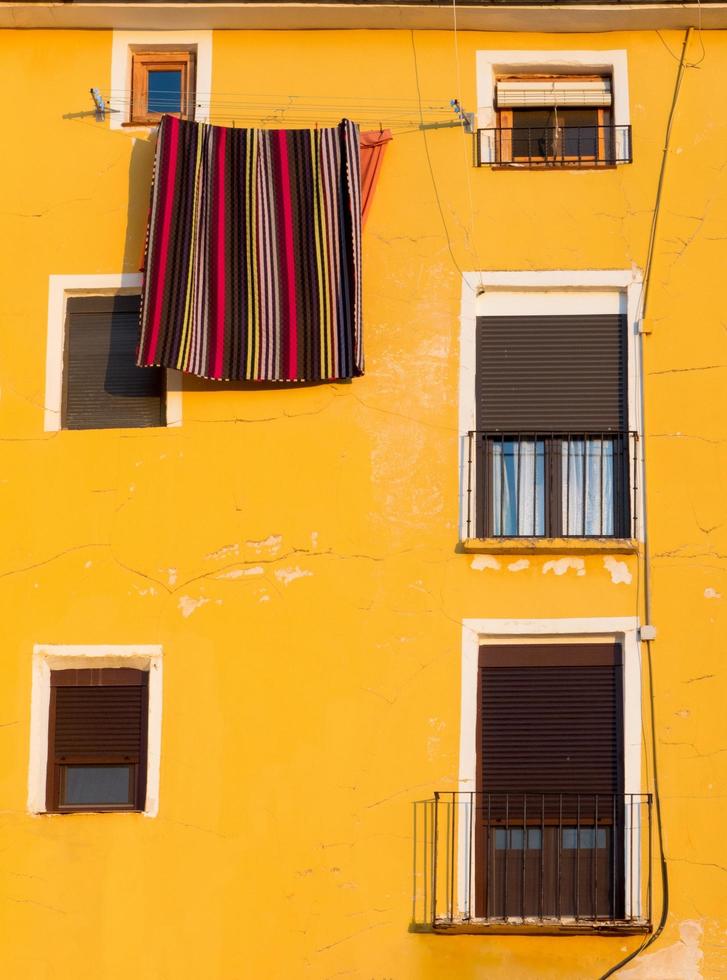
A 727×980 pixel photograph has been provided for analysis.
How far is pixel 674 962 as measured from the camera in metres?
15.2

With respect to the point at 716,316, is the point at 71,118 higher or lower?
higher

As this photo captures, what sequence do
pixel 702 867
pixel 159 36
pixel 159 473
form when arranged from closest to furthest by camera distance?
pixel 702 867 < pixel 159 473 < pixel 159 36

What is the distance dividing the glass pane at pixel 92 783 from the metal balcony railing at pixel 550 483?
11.5 feet

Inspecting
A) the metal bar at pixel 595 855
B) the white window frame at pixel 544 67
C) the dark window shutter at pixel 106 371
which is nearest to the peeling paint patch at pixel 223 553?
the dark window shutter at pixel 106 371

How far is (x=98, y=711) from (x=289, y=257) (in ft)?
13.5

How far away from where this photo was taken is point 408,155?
1706 centimetres

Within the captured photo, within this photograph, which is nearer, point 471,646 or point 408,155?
point 471,646

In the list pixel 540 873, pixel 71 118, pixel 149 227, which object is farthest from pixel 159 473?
pixel 540 873

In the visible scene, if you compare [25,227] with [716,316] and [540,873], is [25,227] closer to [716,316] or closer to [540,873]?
[716,316]

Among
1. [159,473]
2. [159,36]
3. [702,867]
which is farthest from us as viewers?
[159,36]

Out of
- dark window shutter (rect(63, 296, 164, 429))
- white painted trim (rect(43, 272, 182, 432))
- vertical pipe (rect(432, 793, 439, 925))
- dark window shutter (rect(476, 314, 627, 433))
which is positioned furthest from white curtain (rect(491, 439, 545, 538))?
dark window shutter (rect(63, 296, 164, 429))

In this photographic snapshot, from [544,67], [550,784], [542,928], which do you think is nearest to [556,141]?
[544,67]

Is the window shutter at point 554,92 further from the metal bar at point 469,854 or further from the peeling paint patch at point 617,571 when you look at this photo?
the metal bar at point 469,854

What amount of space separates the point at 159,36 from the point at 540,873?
7943mm
